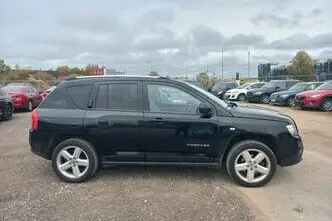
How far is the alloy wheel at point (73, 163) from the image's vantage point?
24.2 ft

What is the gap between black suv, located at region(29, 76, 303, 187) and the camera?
7.22 meters

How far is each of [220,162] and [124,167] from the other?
1.83 meters

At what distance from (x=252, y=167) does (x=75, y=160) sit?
2749 mm

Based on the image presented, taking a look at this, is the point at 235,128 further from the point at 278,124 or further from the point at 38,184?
the point at 38,184

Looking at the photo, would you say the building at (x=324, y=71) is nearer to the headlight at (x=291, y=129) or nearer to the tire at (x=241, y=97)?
the tire at (x=241, y=97)

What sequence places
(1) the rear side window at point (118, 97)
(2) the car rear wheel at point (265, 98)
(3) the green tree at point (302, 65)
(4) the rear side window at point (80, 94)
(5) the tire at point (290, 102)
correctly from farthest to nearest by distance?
(3) the green tree at point (302, 65) < (2) the car rear wheel at point (265, 98) < (5) the tire at point (290, 102) < (4) the rear side window at point (80, 94) < (1) the rear side window at point (118, 97)

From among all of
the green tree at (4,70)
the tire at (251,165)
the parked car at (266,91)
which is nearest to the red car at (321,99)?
the parked car at (266,91)

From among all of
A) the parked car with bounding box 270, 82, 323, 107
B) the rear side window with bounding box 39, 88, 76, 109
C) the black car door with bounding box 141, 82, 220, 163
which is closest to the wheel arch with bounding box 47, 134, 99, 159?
the rear side window with bounding box 39, 88, 76, 109

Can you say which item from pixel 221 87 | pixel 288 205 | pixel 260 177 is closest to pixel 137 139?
pixel 260 177

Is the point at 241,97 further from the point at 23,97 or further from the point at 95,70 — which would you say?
the point at 95,70

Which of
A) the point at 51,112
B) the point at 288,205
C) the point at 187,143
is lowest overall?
the point at 288,205

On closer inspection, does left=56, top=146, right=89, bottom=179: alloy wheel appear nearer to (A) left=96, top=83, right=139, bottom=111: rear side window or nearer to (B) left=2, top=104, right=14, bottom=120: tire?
(A) left=96, top=83, right=139, bottom=111: rear side window

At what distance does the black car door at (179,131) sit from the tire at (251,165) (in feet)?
1.01

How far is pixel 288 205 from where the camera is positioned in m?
6.26
